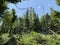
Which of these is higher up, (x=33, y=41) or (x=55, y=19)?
(x=55, y=19)

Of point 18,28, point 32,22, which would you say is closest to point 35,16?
point 32,22

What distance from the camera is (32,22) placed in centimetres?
6588

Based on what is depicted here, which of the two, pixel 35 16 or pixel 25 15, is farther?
pixel 25 15

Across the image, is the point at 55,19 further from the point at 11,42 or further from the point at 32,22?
the point at 32,22

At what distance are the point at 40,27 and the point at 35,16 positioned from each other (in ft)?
13.2

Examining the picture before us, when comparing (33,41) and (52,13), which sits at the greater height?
(52,13)

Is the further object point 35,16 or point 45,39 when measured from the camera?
point 35,16

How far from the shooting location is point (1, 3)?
28.5ft

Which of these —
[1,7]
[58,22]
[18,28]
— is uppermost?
[1,7]

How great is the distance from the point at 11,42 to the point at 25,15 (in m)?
52.7

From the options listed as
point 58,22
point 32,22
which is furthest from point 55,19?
point 32,22

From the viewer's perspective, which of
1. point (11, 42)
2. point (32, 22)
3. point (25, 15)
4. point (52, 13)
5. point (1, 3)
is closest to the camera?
point (1, 3)

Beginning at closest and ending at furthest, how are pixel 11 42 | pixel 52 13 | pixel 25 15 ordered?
pixel 52 13, pixel 11 42, pixel 25 15

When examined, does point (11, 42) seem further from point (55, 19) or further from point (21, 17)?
point (21, 17)
